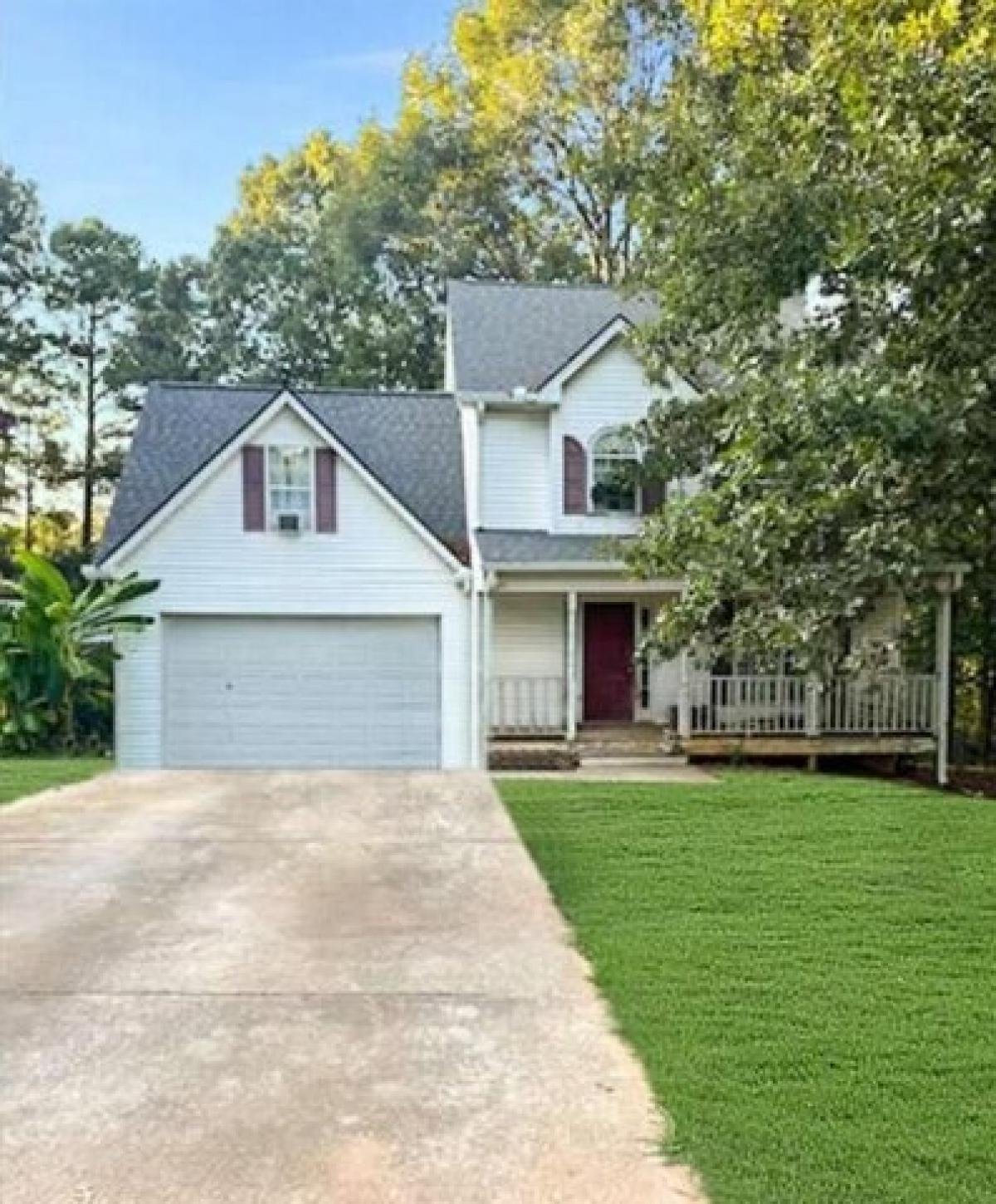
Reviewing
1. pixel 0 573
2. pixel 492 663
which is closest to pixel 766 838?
pixel 492 663

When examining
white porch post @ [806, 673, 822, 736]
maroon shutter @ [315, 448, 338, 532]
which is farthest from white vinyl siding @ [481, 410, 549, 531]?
white porch post @ [806, 673, 822, 736]

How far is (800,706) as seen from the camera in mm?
13609

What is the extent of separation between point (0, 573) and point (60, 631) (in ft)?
33.6

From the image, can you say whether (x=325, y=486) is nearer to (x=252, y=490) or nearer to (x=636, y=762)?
(x=252, y=490)

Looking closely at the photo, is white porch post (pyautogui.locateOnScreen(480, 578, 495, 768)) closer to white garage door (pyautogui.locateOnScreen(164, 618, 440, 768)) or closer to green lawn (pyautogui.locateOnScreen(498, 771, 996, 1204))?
white garage door (pyautogui.locateOnScreen(164, 618, 440, 768))

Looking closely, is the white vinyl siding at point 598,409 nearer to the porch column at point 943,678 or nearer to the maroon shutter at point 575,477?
the maroon shutter at point 575,477

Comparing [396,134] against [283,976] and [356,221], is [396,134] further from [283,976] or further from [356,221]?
[283,976]

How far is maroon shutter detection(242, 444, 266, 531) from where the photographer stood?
46.3 ft

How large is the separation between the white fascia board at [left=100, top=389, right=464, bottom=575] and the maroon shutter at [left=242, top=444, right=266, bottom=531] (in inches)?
6.8

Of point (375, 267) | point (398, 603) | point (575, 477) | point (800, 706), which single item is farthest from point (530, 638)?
point (375, 267)

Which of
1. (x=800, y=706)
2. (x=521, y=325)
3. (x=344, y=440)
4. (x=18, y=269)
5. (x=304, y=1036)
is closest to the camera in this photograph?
(x=304, y=1036)

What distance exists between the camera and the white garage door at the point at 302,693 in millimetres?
14094

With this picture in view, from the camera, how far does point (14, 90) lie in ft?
44.4

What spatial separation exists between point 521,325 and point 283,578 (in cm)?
551
